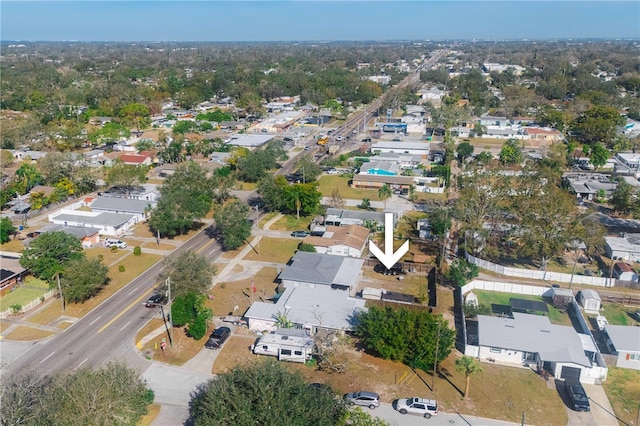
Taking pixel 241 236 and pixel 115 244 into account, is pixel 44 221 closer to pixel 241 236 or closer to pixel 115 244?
pixel 115 244

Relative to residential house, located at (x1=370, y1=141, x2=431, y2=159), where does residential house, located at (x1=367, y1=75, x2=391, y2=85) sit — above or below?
above

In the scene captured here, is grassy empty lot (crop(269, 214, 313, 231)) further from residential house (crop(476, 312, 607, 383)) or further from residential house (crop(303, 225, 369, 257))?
residential house (crop(476, 312, 607, 383))

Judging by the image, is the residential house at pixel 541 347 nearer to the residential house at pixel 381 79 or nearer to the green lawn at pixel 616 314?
the green lawn at pixel 616 314

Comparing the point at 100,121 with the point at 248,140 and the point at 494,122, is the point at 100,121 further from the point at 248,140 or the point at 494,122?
the point at 494,122

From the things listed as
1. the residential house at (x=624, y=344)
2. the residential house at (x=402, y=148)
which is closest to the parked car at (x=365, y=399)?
the residential house at (x=624, y=344)

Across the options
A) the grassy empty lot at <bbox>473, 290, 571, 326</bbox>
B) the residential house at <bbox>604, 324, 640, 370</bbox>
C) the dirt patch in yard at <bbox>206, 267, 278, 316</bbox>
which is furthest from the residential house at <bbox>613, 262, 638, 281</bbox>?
the dirt patch in yard at <bbox>206, 267, 278, 316</bbox>

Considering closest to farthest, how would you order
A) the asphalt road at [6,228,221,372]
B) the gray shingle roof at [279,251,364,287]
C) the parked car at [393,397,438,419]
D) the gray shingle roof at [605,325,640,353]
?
the parked car at [393,397,438,419] < the asphalt road at [6,228,221,372] < the gray shingle roof at [605,325,640,353] < the gray shingle roof at [279,251,364,287]

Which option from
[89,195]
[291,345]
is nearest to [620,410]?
[291,345]
